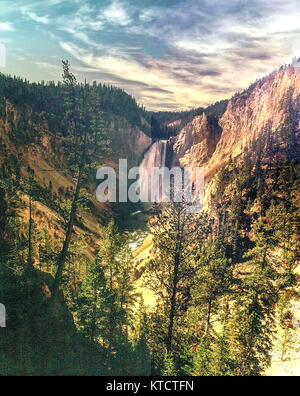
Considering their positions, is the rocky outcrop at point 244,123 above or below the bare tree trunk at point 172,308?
above

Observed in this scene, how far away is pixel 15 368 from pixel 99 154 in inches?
424

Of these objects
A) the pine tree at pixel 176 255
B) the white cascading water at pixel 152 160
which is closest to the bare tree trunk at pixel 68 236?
the pine tree at pixel 176 255

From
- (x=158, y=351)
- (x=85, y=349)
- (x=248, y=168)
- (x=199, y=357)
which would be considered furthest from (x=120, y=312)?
(x=248, y=168)

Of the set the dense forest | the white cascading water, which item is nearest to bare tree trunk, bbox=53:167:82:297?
the dense forest

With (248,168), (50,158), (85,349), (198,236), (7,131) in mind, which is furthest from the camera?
(50,158)

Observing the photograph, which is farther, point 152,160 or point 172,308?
point 152,160

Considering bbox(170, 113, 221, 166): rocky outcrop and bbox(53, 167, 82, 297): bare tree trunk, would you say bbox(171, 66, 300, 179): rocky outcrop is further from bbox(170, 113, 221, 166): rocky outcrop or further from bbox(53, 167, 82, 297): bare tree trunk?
bbox(53, 167, 82, 297): bare tree trunk

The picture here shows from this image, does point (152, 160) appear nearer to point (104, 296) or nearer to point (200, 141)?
point (200, 141)

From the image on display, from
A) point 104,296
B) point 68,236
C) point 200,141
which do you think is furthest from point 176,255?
point 200,141

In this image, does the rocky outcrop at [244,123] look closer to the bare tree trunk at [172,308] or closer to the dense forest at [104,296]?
the dense forest at [104,296]

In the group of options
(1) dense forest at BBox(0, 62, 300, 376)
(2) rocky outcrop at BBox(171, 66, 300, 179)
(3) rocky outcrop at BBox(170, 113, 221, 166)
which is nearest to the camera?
(1) dense forest at BBox(0, 62, 300, 376)

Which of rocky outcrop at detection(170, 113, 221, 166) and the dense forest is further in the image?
rocky outcrop at detection(170, 113, 221, 166)

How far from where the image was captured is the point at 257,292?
17.2 m
